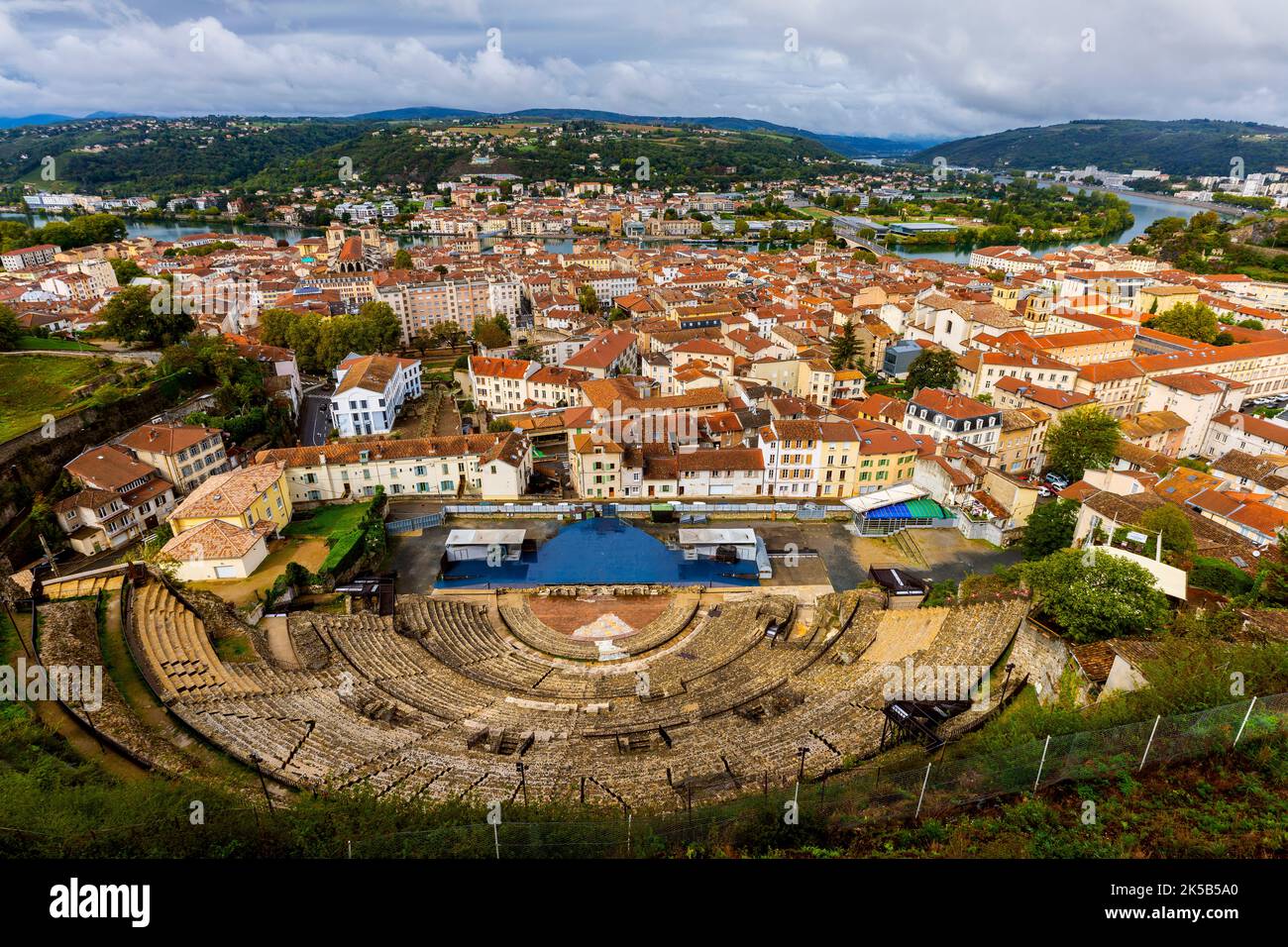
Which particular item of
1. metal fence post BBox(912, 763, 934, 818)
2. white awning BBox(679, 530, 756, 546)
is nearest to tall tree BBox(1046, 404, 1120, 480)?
white awning BBox(679, 530, 756, 546)

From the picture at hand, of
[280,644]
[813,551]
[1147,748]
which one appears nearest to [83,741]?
[280,644]

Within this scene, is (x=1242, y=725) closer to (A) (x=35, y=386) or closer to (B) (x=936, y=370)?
(B) (x=936, y=370)

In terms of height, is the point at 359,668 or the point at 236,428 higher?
the point at 236,428

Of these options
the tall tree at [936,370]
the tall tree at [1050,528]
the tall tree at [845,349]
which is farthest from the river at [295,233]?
the tall tree at [1050,528]
